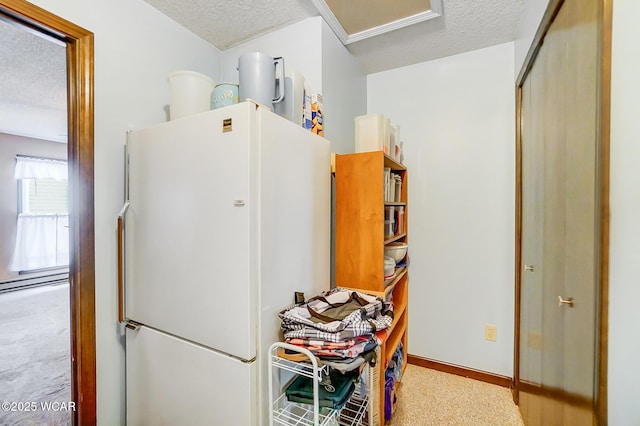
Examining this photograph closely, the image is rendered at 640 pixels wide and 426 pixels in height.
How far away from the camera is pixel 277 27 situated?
173 centimetres

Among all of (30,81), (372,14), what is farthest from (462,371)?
(30,81)

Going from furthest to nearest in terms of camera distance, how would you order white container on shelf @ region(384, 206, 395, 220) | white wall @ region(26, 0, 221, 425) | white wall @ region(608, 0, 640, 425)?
white container on shelf @ region(384, 206, 395, 220) < white wall @ region(26, 0, 221, 425) < white wall @ region(608, 0, 640, 425)

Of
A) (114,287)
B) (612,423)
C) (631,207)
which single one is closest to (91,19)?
(114,287)

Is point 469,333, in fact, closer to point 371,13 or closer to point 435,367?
point 435,367

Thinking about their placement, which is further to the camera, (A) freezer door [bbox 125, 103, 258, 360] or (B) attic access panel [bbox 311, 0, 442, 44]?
(B) attic access panel [bbox 311, 0, 442, 44]

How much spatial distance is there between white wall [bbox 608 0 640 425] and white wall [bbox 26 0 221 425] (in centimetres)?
191

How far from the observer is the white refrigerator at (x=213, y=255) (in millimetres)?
991

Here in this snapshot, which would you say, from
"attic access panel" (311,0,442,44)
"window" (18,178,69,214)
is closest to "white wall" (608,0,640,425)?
"attic access panel" (311,0,442,44)

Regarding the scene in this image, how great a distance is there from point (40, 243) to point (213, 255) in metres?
5.72

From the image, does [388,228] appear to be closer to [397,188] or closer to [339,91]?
[397,188]

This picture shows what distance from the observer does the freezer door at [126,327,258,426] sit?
984 millimetres

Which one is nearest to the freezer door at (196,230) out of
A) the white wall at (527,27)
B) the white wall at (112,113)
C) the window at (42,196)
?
the white wall at (112,113)

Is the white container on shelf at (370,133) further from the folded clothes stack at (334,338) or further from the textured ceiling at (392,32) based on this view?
the folded clothes stack at (334,338)

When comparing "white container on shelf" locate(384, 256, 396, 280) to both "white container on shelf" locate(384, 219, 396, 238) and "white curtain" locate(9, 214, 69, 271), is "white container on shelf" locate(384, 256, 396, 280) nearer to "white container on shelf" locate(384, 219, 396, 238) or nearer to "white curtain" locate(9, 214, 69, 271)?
"white container on shelf" locate(384, 219, 396, 238)
